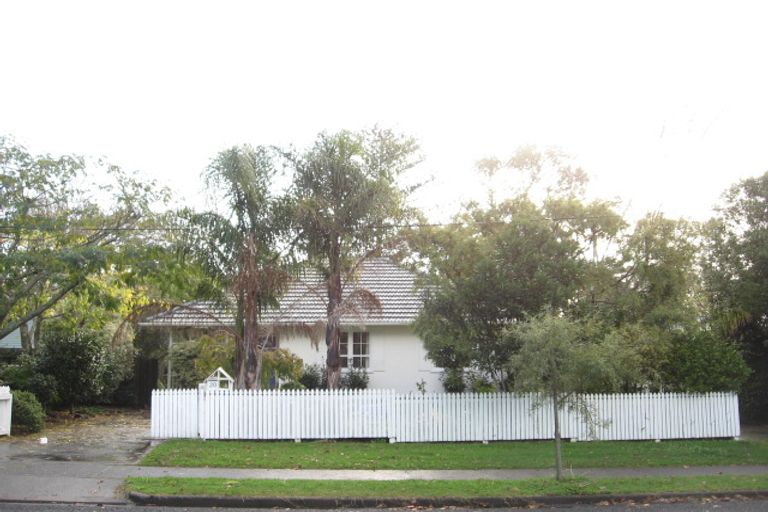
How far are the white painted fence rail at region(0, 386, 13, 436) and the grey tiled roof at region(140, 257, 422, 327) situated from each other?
3947 mm

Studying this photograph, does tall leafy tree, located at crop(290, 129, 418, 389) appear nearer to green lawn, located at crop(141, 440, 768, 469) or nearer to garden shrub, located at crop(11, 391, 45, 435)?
green lawn, located at crop(141, 440, 768, 469)

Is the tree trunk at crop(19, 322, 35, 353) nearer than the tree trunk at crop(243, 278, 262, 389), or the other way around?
the tree trunk at crop(243, 278, 262, 389)

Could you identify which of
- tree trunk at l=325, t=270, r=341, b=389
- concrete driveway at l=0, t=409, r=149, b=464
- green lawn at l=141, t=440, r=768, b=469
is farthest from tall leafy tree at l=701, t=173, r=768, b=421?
concrete driveway at l=0, t=409, r=149, b=464

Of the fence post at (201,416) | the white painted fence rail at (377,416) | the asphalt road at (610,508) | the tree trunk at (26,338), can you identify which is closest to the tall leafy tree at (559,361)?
the asphalt road at (610,508)

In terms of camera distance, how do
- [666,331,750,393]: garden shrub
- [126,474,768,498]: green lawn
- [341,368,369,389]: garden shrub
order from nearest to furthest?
[126,474,768,498]: green lawn → [666,331,750,393]: garden shrub → [341,368,369,389]: garden shrub

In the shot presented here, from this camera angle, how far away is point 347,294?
1909 cm

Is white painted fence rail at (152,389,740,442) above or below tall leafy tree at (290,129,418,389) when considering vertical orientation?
below

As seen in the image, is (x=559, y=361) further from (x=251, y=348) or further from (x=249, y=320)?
(x=251, y=348)

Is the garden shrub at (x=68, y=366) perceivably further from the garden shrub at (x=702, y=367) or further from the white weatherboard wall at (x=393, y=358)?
the garden shrub at (x=702, y=367)

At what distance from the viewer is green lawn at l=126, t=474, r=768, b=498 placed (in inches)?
412

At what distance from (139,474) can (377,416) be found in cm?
541

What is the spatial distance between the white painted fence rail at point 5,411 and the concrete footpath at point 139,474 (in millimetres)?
3636

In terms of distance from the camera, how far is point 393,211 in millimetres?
17062

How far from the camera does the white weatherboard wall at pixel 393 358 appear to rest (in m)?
22.5
